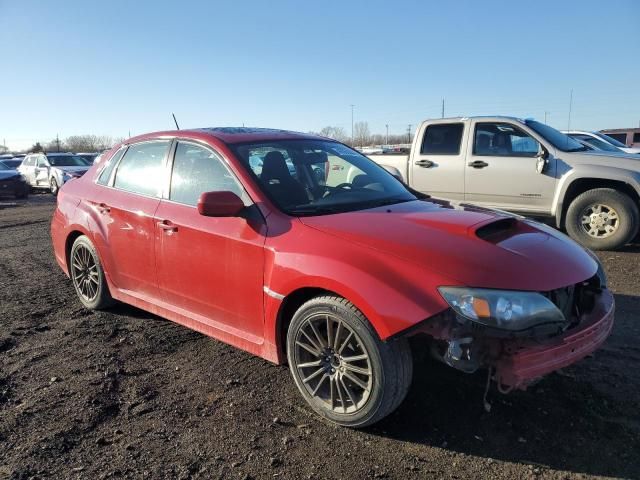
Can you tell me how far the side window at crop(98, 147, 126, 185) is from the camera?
4840mm

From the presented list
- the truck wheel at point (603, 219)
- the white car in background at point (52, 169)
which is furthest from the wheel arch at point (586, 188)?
the white car in background at point (52, 169)

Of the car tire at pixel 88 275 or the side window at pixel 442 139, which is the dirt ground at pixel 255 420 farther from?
the side window at pixel 442 139

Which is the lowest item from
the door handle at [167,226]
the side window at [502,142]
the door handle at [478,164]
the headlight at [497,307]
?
the headlight at [497,307]

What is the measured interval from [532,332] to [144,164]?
11.0 feet

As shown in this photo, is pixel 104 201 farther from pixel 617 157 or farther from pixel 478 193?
pixel 617 157

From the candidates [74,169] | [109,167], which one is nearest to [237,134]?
[109,167]

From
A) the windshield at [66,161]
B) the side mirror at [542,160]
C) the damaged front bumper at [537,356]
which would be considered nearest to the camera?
the damaged front bumper at [537,356]

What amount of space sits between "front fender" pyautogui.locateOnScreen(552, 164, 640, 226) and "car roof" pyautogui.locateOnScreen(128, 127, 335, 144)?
435 centimetres

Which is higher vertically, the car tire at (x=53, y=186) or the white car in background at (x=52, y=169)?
the white car in background at (x=52, y=169)

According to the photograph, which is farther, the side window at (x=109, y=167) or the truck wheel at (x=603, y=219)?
the truck wheel at (x=603, y=219)

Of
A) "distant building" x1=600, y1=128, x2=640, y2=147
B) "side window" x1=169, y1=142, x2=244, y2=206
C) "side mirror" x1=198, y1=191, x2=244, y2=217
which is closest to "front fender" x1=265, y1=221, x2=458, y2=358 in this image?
"side mirror" x1=198, y1=191, x2=244, y2=217

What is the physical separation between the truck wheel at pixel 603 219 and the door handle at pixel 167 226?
579 centimetres

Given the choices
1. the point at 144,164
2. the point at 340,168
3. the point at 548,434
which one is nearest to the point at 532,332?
the point at 548,434

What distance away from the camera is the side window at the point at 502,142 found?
25.6ft
